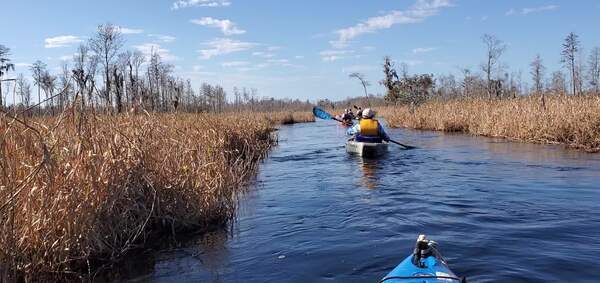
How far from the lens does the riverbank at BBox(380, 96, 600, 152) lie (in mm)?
14867

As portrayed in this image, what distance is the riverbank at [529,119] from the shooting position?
14867mm

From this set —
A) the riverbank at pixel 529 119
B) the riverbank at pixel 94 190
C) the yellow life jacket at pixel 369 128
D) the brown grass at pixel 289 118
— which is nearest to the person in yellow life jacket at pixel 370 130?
the yellow life jacket at pixel 369 128

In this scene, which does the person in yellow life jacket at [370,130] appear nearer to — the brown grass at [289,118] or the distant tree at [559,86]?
the distant tree at [559,86]

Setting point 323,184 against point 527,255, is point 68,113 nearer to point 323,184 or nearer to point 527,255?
point 527,255

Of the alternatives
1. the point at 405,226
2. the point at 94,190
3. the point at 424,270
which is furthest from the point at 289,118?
the point at 424,270

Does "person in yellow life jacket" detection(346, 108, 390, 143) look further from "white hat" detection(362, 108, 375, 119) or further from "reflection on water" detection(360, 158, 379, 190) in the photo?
"reflection on water" detection(360, 158, 379, 190)

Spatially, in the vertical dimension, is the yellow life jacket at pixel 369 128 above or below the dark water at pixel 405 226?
above

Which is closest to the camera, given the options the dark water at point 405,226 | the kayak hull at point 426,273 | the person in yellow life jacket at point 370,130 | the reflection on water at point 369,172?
the kayak hull at point 426,273

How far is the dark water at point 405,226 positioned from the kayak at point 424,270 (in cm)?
120

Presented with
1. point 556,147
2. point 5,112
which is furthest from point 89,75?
point 556,147

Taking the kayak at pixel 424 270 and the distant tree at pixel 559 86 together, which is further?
the distant tree at pixel 559 86

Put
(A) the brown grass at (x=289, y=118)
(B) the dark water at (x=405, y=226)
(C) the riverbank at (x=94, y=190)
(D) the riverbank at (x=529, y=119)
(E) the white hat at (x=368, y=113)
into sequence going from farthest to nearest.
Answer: (A) the brown grass at (x=289, y=118)
(E) the white hat at (x=368, y=113)
(D) the riverbank at (x=529, y=119)
(B) the dark water at (x=405, y=226)
(C) the riverbank at (x=94, y=190)

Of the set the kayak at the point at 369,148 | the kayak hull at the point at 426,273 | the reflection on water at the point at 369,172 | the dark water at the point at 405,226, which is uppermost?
the kayak at the point at 369,148

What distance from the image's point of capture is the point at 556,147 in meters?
15.4
